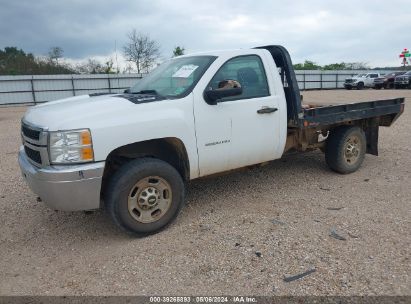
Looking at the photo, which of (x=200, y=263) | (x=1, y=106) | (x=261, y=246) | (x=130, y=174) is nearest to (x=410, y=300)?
(x=261, y=246)

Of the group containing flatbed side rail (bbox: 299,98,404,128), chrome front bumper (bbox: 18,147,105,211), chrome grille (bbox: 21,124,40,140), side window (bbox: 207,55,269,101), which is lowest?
chrome front bumper (bbox: 18,147,105,211)

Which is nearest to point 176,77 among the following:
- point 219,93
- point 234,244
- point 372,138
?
point 219,93

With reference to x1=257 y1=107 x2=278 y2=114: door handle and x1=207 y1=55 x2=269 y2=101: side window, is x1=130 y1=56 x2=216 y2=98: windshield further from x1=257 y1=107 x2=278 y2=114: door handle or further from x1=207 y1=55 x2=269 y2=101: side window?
x1=257 y1=107 x2=278 y2=114: door handle

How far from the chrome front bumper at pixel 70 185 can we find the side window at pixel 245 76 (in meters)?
1.69

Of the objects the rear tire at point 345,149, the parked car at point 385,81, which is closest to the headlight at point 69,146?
the rear tire at point 345,149

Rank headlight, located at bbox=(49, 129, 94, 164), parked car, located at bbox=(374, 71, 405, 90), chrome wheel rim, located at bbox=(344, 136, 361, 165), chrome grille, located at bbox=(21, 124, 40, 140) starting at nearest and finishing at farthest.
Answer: headlight, located at bbox=(49, 129, 94, 164), chrome grille, located at bbox=(21, 124, 40, 140), chrome wheel rim, located at bbox=(344, 136, 361, 165), parked car, located at bbox=(374, 71, 405, 90)

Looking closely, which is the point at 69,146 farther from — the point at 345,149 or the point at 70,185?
the point at 345,149

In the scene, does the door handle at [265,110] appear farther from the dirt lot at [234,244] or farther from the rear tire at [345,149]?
the rear tire at [345,149]

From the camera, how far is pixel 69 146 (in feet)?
11.2

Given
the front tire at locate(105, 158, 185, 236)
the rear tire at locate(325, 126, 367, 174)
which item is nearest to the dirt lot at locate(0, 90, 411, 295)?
the front tire at locate(105, 158, 185, 236)

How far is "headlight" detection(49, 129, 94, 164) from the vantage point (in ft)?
11.2

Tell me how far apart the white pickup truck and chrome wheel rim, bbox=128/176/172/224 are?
0.03 feet

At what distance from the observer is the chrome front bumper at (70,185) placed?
3414 mm

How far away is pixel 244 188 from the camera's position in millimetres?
5371
